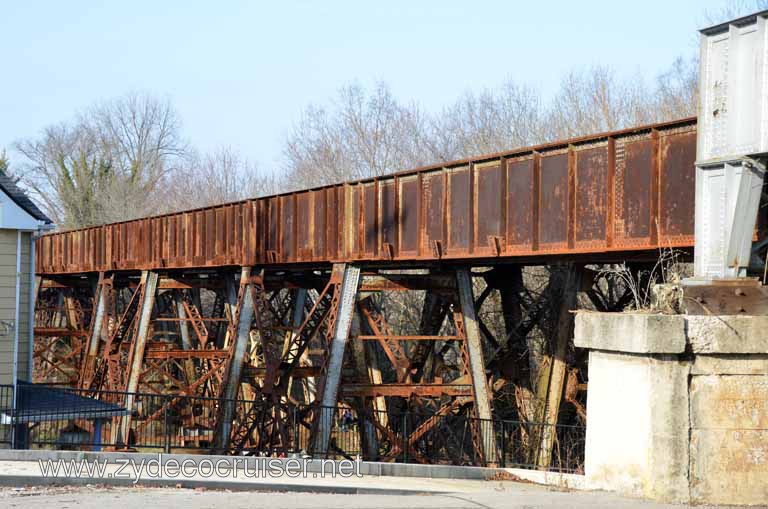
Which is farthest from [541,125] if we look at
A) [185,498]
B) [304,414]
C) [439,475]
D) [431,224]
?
[185,498]

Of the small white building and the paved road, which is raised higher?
the small white building

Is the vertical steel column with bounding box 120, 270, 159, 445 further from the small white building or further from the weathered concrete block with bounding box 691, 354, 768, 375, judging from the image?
the weathered concrete block with bounding box 691, 354, 768, 375

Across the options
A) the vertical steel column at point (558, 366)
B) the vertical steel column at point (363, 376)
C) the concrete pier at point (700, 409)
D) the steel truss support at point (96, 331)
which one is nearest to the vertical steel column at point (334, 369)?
the vertical steel column at point (363, 376)

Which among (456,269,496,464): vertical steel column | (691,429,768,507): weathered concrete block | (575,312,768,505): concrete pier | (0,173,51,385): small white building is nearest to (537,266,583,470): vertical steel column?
(456,269,496,464): vertical steel column

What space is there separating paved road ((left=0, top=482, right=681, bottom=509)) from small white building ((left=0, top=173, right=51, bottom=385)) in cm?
977

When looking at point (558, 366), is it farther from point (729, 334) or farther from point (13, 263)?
point (13, 263)

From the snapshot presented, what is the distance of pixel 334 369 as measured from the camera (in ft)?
64.8

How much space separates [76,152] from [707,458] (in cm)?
9370

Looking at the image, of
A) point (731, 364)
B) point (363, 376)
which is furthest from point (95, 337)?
point (731, 364)

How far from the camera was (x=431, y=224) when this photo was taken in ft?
59.9

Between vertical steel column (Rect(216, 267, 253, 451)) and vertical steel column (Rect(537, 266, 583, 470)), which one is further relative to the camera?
vertical steel column (Rect(216, 267, 253, 451))

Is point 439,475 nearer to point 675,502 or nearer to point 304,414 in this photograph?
point 675,502

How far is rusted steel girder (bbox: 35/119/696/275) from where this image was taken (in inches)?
528

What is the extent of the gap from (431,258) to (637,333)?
8261 mm
